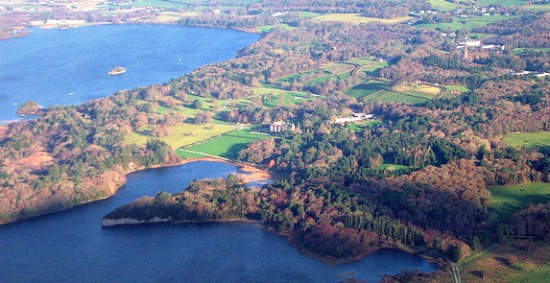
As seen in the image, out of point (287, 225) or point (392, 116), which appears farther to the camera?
point (392, 116)

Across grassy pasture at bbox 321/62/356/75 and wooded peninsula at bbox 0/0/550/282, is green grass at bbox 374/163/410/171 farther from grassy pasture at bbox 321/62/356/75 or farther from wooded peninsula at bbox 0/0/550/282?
grassy pasture at bbox 321/62/356/75

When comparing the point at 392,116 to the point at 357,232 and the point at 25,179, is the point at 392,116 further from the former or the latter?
the point at 25,179

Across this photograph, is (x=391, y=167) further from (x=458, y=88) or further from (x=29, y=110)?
(x=29, y=110)

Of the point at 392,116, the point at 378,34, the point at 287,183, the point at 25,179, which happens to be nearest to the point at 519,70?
the point at 392,116

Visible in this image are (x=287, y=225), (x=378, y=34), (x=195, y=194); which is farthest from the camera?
(x=378, y=34)

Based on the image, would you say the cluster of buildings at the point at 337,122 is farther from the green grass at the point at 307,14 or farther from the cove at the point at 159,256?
the green grass at the point at 307,14

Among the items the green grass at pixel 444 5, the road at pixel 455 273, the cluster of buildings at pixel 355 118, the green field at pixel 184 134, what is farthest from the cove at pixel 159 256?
the green grass at pixel 444 5
